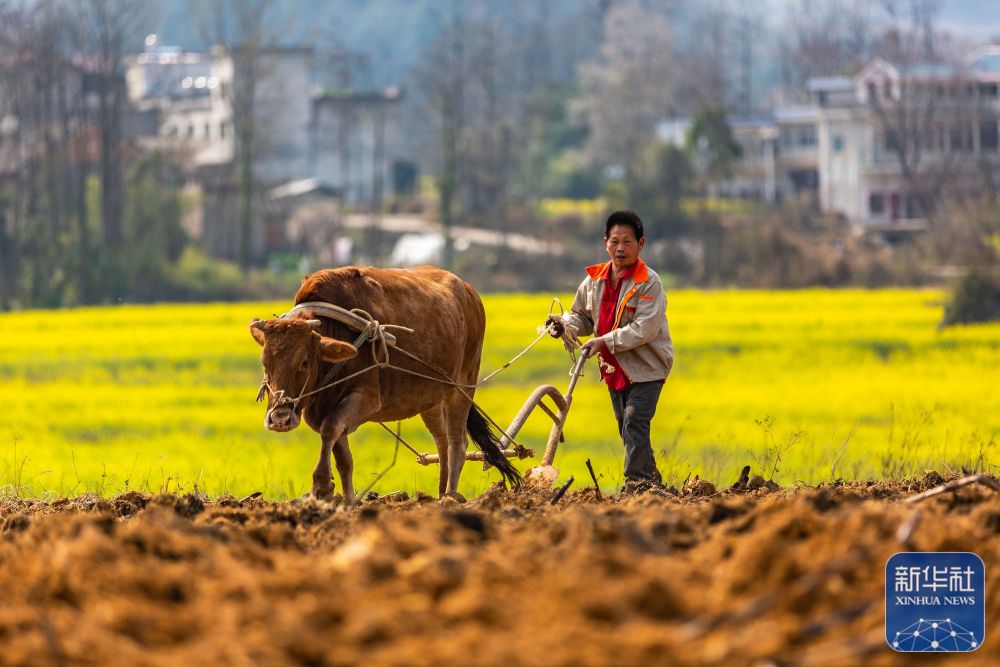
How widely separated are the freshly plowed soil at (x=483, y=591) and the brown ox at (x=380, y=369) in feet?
6.41

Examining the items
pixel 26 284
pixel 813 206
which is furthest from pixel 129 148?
pixel 813 206

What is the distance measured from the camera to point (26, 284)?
2100 inches

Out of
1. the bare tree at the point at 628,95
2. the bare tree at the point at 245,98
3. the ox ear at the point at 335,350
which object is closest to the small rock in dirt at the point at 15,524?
the ox ear at the point at 335,350

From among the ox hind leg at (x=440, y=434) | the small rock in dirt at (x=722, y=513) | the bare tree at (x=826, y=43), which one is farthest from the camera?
the bare tree at (x=826, y=43)

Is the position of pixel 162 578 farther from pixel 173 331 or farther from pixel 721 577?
pixel 173 331

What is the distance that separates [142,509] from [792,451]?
7.88 meters

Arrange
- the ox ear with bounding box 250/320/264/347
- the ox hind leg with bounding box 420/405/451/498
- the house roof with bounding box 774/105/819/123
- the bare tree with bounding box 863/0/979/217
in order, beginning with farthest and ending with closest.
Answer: the house roof with bounding box 774/105/819/123, the bare tree with bounding box 863/0/979/217, the ox hind leg with bounding box 420/405/451/498, the ox ear with bounding box 250/320/264/347

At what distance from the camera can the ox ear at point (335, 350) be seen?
9.60 m

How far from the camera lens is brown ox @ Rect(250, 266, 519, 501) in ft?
31.1

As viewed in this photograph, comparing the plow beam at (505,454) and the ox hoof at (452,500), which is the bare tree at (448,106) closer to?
the plow beam at (505,454)

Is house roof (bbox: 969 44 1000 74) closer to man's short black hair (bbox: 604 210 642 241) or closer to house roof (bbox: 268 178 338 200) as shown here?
house roof (bbox: 268 178 338 200)

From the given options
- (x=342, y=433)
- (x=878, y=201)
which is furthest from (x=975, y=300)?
(x=878, y=201)

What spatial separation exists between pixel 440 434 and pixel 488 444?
0.39m

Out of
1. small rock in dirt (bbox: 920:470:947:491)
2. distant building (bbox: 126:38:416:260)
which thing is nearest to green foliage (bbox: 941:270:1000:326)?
small rock in dirt (bbox: 920:470:947:491)
